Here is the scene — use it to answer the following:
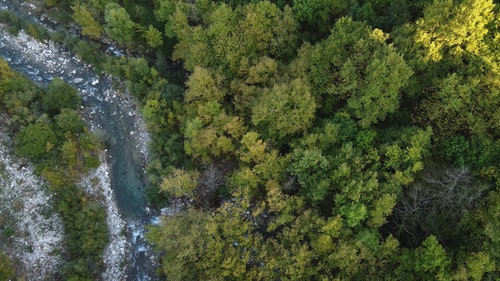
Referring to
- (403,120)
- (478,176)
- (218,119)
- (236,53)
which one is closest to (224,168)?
(218,119)

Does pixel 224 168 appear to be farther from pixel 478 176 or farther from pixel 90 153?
pixel 478 176

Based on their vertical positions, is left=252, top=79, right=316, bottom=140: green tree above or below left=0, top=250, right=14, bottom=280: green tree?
above

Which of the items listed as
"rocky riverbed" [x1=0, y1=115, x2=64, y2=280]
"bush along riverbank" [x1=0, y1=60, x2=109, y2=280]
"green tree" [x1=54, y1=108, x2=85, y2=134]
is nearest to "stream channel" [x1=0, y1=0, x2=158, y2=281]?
"bush along riverbank" [x1=0, y1=60, x2=109, y2=280]

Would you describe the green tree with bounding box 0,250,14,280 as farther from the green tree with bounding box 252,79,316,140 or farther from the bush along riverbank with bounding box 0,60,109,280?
the green tree with bounding box 252,79,316,140

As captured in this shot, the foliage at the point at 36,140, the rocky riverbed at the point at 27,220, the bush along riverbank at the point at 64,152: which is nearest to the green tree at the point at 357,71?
the bush along riverbank at the point at 64,152

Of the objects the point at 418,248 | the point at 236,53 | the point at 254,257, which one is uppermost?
the point at 236,53

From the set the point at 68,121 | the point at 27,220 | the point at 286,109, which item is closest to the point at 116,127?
the point at 68,121

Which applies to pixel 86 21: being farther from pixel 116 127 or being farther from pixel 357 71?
pixel 357 71
